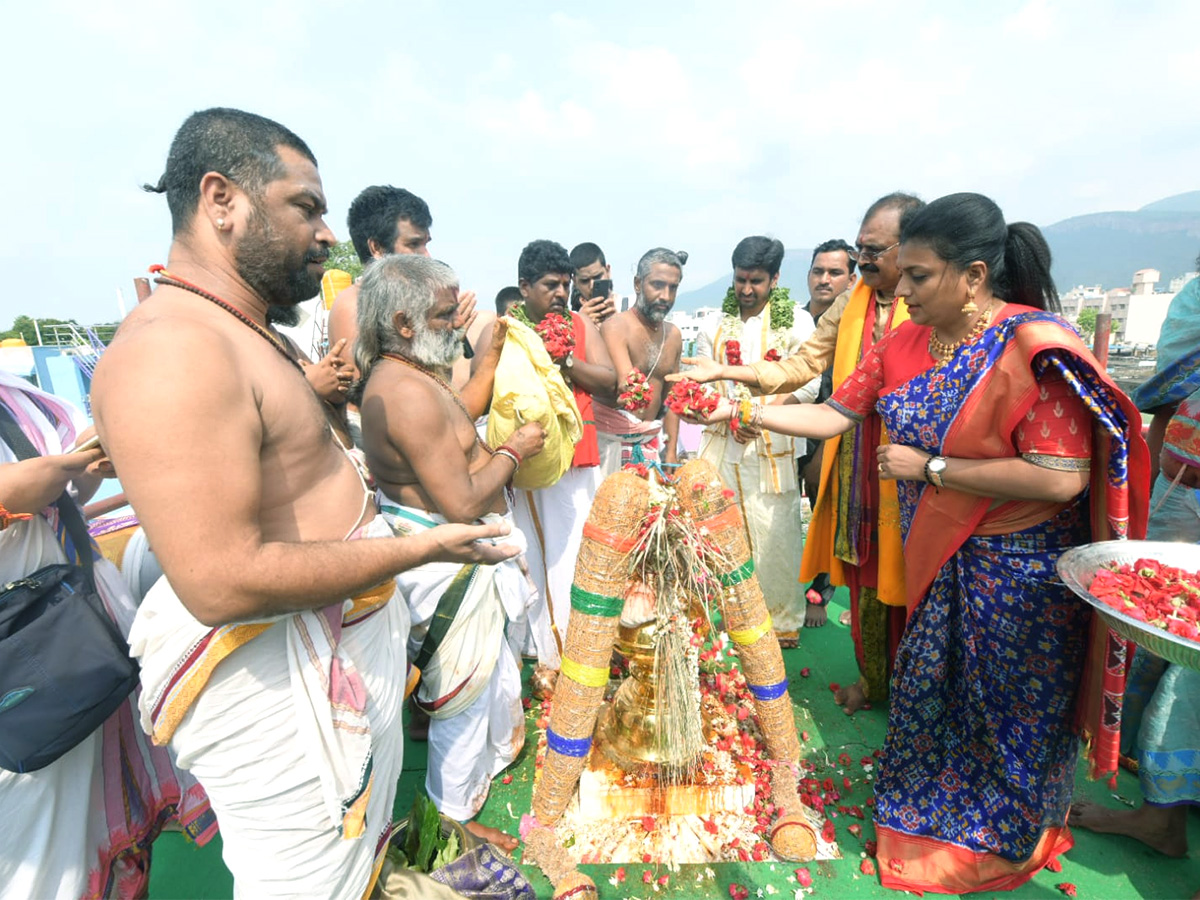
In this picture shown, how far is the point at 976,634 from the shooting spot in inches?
99.0

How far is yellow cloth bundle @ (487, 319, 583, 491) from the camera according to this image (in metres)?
3.14

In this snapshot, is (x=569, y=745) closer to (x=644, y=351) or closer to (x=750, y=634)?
(x=750, y=634)

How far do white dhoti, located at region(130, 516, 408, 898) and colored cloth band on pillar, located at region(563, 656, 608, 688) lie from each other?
894 mm

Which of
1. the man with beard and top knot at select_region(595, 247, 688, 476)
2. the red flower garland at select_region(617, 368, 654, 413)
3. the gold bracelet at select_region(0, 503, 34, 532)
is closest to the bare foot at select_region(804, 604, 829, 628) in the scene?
the man with beard and top knot at select_region(595, 247, 688, 476)

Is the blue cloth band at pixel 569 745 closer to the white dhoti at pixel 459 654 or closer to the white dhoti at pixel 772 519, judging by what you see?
the white dhoti at pixel 459 654

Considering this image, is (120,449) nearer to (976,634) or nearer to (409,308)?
(409,308)

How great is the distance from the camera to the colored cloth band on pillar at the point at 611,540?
2.41 metres

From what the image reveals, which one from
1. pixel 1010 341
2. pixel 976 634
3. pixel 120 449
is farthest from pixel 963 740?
pixel 120 449

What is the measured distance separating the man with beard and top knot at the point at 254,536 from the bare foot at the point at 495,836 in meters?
1.05

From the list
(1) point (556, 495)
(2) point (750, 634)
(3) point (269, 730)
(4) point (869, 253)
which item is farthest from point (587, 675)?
(4) point (869, 253)

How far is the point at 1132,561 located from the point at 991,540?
0.43 metres

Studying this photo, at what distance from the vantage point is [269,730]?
5.53ft

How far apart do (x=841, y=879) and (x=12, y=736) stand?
3158 millimetres

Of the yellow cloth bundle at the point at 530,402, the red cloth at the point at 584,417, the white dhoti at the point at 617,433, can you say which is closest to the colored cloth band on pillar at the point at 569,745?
the yellow cloth bundle at the point at 530,402
